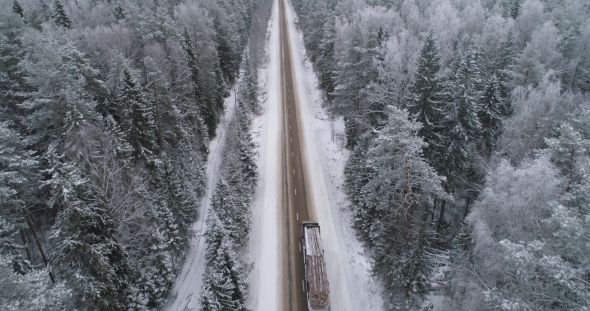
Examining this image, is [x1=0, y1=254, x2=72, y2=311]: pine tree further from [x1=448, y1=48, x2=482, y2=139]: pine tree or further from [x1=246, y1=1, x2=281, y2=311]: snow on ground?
[x1=448, y1=48, x2=482, y2=139]: pine tree

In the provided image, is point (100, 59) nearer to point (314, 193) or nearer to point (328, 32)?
point (314, 193)

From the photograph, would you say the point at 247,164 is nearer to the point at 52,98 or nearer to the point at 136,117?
the point at 136,117

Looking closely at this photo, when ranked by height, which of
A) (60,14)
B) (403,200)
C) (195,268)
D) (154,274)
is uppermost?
(60,14)

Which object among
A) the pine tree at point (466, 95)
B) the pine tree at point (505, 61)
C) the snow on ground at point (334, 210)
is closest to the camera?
the snow on ground at point (334, 210)

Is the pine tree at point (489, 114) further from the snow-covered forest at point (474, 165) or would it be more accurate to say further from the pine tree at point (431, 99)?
the pine tree at point (431, 99)

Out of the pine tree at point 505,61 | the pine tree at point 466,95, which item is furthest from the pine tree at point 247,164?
the pine tree at point 505,61

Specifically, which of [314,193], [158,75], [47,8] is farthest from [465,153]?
[47,8]

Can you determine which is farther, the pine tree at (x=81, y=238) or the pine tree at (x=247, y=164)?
the pine tree at (x=247, y=164)

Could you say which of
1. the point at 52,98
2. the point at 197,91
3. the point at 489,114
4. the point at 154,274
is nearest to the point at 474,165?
the point at 489,114
